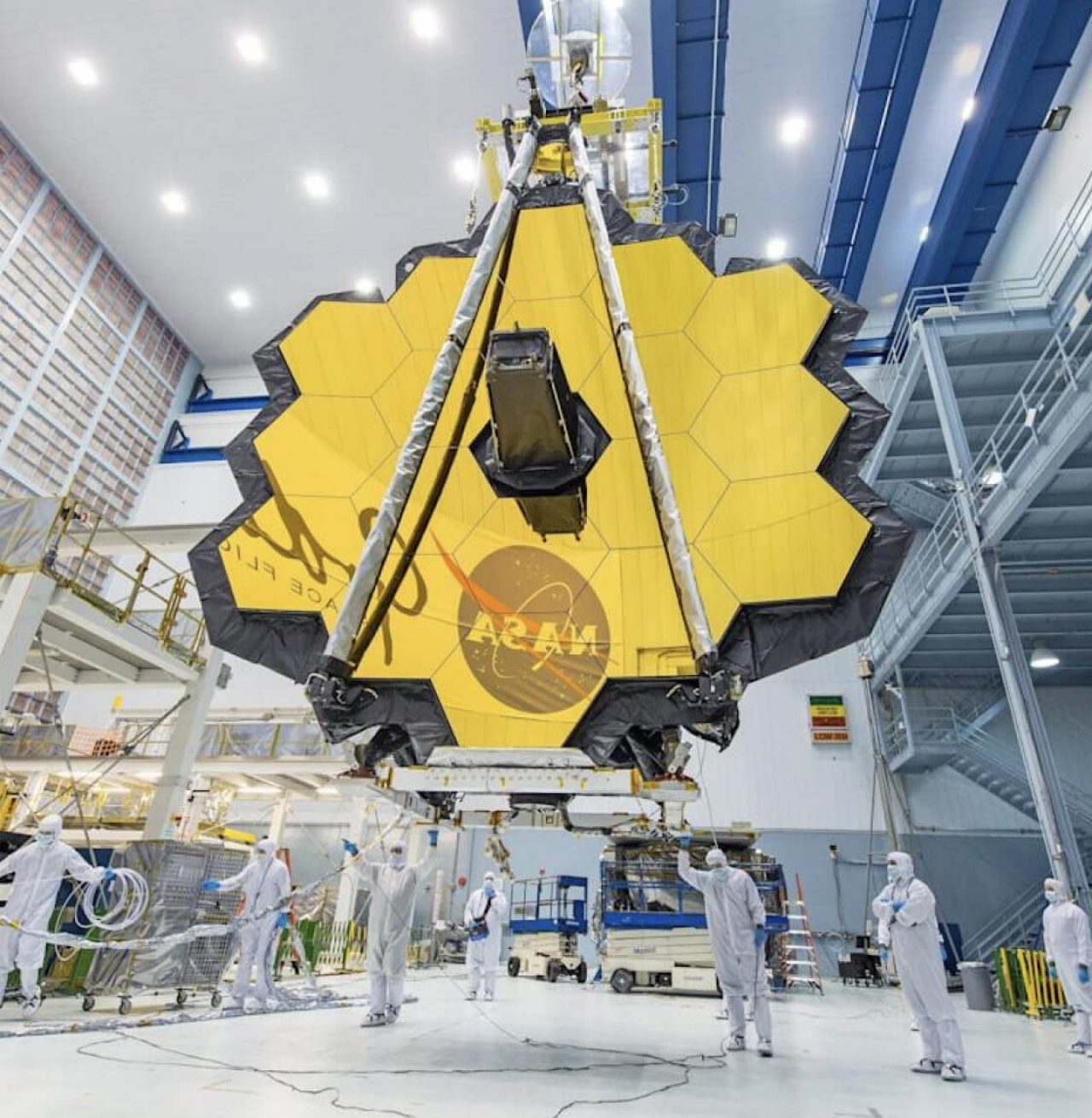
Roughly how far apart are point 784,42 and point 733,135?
2.25 metres

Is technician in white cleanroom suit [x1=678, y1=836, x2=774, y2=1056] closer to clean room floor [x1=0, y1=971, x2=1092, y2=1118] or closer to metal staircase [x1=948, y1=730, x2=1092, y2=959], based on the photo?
clean room floor [x1=0, y1=971, x2=1092, y2=1118]

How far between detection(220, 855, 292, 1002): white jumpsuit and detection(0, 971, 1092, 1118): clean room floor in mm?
507

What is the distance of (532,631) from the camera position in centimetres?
456

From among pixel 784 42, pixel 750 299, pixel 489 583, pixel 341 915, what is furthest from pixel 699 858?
pixel 784 42

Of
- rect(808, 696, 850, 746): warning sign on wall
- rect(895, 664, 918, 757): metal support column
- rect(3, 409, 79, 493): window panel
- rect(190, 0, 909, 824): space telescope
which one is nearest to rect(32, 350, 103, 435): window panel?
rect(3, 409, 79, 493): window panel

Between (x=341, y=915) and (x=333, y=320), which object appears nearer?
(x=333, y=320)

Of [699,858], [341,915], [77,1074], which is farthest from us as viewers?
[341,915]

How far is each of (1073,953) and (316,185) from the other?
73.1ft

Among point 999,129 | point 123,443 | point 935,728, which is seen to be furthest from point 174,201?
point 935,728

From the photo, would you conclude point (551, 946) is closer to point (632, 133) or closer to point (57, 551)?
point (57, 551)

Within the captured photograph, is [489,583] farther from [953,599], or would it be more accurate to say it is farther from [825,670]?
[825,670]

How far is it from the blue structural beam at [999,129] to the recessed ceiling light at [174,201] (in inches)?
787

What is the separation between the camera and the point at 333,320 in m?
4.58

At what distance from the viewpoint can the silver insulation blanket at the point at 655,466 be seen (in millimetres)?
3088
